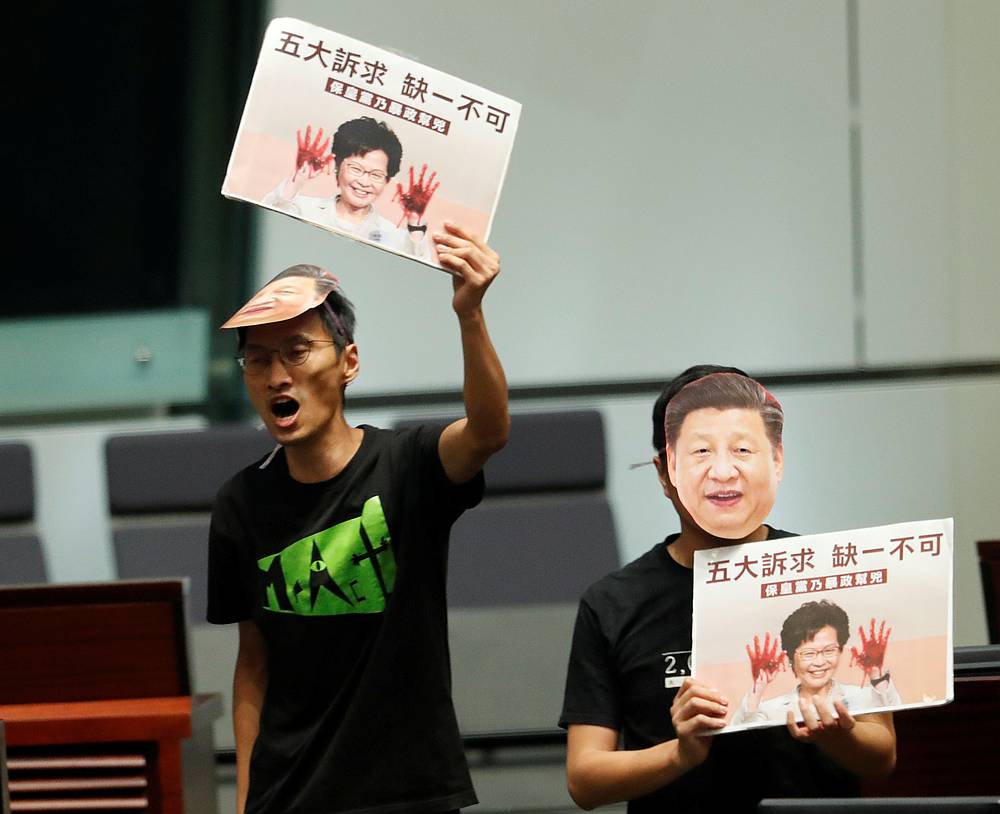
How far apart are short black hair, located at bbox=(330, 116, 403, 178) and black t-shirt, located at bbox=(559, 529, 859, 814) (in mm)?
627

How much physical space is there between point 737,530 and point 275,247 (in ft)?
9.93

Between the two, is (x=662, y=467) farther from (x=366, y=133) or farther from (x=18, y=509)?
(x=18, y=509)

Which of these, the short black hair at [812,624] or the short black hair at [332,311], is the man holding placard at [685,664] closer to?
the short black hair at [812,624]

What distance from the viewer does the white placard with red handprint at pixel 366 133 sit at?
1738mm

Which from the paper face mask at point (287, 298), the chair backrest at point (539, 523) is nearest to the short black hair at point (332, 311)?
the paper face mask at point (287, 298)

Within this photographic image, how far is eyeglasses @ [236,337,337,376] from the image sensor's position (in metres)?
1.86

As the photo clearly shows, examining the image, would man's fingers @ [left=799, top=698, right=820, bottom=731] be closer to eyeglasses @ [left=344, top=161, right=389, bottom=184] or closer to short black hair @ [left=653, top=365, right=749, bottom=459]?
short black hair @ [left=653, top=365, right=749, bottom=459]

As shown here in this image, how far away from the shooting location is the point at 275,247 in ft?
14.2

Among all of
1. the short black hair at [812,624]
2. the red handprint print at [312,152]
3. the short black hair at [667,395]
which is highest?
the red handprint print at [312,152]

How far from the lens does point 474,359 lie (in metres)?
1.75

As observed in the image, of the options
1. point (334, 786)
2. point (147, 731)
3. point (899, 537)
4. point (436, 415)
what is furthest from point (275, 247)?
point (899, 537)

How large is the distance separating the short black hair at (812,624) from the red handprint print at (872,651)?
2 cm

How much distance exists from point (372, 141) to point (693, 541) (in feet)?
2.14

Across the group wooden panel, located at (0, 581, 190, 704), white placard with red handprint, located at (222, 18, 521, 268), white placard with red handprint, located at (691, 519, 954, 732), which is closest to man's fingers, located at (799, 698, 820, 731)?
white placard with red handprint, located at (691, 519, 954, 732)
